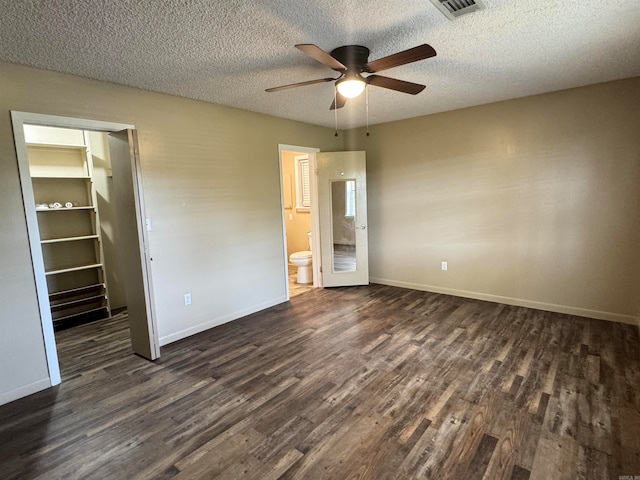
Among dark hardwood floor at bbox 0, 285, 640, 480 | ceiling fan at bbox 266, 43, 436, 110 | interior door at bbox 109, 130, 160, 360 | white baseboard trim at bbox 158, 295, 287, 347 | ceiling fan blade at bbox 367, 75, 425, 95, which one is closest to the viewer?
dark hardwood floor at bbox 0, 285, 640, 480

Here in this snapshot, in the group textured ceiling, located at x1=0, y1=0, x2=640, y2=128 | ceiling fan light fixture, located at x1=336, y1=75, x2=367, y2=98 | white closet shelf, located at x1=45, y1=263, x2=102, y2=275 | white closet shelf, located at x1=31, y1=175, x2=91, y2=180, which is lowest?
white closet shelf, located at x1=45, y1=263, x2=102, y2=275

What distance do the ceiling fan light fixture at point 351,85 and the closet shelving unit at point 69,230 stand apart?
3.35 meters

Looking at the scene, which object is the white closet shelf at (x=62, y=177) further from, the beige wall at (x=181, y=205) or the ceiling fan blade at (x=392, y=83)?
the ceiling fan blade at (x=392, y=83)

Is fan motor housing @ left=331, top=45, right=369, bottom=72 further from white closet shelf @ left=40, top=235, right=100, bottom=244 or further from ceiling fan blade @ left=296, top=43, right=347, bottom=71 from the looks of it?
white closet shelf @ left=40, top=235, right=100, bottom=244

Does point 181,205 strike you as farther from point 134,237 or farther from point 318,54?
point 318,54

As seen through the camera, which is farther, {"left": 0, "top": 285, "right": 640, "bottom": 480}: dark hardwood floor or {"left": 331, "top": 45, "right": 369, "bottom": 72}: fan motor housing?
{"left": 331, "top": 45, "right": 369, "bottom": 72}: fan motor housing

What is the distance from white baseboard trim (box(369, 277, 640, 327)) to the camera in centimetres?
356

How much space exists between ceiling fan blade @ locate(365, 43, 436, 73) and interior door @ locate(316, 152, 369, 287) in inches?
109

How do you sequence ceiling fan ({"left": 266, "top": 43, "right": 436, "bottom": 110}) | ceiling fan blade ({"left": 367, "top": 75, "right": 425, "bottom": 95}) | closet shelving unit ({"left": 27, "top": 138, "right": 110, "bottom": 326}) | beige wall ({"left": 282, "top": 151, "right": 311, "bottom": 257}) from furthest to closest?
beige wall ({"left": 282, "top": 151, "right": 311, "bottom": 257}), closet shelving unit ({"left": 27, "top": 138, "right": 110, "bottom": 326}), ceiling fan blade ({"left": 367, "top": 75, "right": 425, "bottom": 95}), ceiling fan ({"left": 266, "top": 43, "right": 436, "bottom": 110})

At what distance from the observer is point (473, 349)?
306cm

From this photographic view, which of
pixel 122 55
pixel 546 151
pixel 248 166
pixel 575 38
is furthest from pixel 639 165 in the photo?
pixel 122 55

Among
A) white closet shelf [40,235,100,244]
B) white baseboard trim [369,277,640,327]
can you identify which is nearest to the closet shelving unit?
white closet shelf [40,235,100,244]

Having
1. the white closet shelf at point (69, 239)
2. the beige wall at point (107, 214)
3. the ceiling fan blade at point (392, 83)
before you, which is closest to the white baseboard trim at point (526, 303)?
the ceiling fan blade at point (392, 83)

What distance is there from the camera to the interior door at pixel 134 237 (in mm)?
2881
